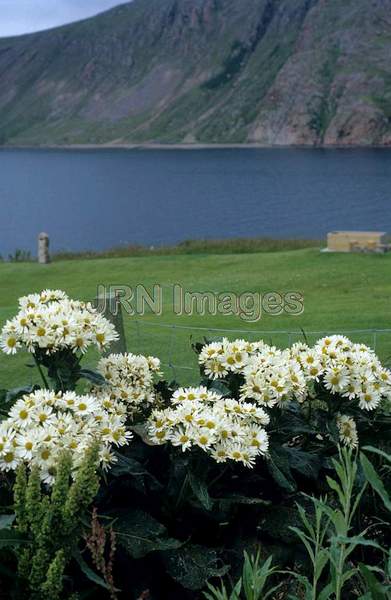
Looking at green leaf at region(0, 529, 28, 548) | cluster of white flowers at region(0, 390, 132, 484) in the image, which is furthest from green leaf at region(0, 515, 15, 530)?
cluster of white flowers at region(0, 390, 132, 484)

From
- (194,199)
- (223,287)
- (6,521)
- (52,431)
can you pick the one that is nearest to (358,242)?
(223,287)

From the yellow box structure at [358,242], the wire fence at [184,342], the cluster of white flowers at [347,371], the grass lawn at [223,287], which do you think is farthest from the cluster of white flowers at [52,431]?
the yellow box structure at [358,242]

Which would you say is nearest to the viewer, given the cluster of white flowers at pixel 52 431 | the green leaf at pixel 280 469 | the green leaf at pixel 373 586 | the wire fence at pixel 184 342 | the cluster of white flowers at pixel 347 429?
the green leaf at pixel 373 586

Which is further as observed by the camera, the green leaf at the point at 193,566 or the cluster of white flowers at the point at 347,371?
the cluster of white flowers at the point at 347,371

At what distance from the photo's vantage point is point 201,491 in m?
3.94

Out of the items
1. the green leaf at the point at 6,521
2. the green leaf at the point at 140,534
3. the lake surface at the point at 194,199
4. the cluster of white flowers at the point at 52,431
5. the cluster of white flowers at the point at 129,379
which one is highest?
the lake surface at the point at 194,199

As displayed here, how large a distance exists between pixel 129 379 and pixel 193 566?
1.28 meters

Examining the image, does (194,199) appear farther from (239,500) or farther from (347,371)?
(239,500)

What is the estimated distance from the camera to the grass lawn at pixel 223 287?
1296cm

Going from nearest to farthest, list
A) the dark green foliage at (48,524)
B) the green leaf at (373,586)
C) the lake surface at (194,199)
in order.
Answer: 1. the green leaf at (373,586)
2. the dark green foliage at (48,524)
3. the lake surface at (194,199)

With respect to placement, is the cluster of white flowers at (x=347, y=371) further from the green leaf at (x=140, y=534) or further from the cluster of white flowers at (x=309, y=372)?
the green leaf at (x=140, y=534)

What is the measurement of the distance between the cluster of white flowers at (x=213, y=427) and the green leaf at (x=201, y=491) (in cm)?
15

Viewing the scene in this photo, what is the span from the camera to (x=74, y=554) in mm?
3514

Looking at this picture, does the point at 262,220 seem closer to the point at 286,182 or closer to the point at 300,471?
the point at 286,182
